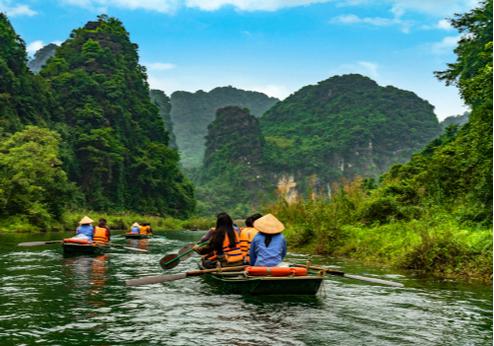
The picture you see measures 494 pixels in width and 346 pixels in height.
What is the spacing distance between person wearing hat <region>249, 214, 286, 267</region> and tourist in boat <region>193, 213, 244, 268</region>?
1201 millimetres

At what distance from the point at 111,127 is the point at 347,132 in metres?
69.7

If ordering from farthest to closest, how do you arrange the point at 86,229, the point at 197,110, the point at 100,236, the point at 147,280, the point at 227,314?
the point at 197,110 → the point at 100,236 → the point at 86,229 → the point at 147,280 → the point at 227,314

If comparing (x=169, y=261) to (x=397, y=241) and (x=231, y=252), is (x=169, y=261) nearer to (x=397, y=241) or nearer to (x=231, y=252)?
(x=231, y=252)

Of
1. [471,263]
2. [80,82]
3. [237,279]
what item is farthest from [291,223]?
[80,82]

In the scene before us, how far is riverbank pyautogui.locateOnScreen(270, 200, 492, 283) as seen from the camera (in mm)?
10547

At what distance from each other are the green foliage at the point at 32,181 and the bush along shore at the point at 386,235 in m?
16.7

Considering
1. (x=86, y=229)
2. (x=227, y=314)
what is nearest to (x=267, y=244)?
(x=227, y=314)

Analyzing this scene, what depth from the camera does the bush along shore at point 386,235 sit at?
10652mm

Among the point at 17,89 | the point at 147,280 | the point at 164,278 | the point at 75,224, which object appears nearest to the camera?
the point at 147,280

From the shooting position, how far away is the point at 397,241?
533 inches

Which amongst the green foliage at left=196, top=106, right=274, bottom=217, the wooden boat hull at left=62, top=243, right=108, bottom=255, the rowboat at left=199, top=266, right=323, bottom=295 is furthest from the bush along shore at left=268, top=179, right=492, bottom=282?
the green foliage at left=196, top=106, right=274, bottom=217

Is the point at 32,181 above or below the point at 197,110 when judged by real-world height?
below

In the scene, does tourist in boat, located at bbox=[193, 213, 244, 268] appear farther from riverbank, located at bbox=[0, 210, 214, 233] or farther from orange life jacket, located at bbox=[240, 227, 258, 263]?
riverbank, located at bbox=[0, 210, 214, 233]

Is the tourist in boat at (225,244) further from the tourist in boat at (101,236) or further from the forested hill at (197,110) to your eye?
the forested hill at (197,110)
